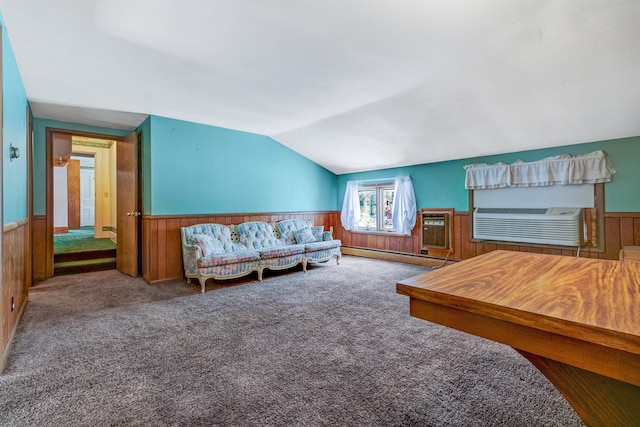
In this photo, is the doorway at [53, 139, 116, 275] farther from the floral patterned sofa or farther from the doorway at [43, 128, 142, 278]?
the floral patterned sofa

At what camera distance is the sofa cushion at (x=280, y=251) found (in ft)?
14.0

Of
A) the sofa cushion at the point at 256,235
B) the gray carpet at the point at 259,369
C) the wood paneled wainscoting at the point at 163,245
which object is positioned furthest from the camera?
the sofa cushion at the point at 256,235

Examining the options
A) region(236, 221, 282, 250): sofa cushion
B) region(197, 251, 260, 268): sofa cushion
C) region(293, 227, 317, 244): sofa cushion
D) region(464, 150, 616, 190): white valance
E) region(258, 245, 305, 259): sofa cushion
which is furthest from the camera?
region(293, 227, 317, 244): sofa cushion

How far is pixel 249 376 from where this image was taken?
1.88m

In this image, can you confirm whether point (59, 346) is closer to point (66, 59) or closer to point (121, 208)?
point (66, 59)

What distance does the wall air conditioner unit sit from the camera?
3.74 metres

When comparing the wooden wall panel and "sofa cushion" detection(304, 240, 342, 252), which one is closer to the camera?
the wooden wall panel

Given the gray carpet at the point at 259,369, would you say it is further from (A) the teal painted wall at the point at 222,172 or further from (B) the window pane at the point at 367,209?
(B) the window pane at the point at 367,209

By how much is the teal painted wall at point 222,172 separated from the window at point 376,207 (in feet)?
3.50

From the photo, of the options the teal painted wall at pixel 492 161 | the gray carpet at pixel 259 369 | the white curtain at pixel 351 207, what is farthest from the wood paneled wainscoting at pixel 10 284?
the teal painted wall at pixel 492 161

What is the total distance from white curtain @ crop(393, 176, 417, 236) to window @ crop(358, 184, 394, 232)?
362mm

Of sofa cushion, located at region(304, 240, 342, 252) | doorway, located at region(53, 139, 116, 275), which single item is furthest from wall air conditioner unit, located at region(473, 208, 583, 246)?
doorway, located at region(53, 139, 116, 275)

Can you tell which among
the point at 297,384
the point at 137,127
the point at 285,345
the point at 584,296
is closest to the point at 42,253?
the point at 137,127

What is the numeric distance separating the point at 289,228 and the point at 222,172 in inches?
57.8
